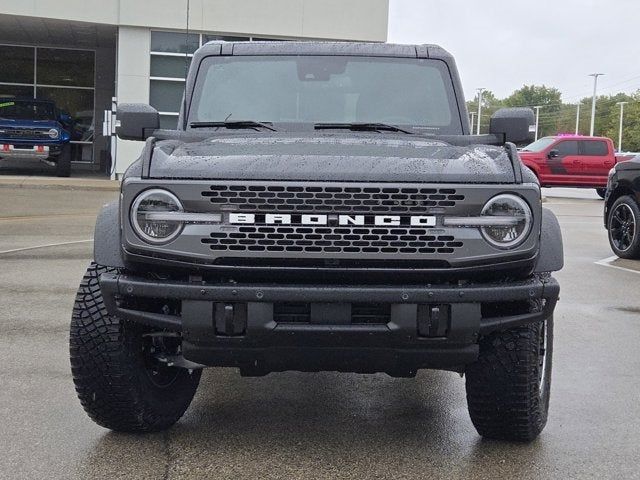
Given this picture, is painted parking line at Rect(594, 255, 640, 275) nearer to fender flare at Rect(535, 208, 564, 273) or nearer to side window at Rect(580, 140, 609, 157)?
fender flare at Rect(535, 208, 564, 273)

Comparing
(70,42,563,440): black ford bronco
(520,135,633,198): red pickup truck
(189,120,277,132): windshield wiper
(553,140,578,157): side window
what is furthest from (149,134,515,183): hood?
(553,140,578,157): side window

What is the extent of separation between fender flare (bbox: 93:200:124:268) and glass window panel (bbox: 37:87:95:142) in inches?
1002

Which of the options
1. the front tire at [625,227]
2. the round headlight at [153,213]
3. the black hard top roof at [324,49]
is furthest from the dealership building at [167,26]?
the round headlight at [153,213]

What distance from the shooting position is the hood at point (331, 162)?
11.4 ft

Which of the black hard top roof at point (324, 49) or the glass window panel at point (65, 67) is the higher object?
the glass window panel at point (65, 67)

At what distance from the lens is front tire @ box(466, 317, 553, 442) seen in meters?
3.75

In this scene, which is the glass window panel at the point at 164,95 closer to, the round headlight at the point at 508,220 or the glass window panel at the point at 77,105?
the glass window panel at the point at 77,105

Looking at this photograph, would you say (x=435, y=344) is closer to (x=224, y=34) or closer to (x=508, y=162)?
(x=508, y=162)

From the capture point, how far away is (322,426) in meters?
4.31

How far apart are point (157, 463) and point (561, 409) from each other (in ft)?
7.22

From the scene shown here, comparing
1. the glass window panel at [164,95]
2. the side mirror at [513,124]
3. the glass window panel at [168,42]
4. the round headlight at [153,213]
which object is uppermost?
the glass window panel at [168,42]

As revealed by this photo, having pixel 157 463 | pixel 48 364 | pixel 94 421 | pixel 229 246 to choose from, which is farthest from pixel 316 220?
pixel 48 364

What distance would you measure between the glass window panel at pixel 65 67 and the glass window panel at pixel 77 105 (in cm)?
24

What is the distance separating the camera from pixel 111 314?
356cm
